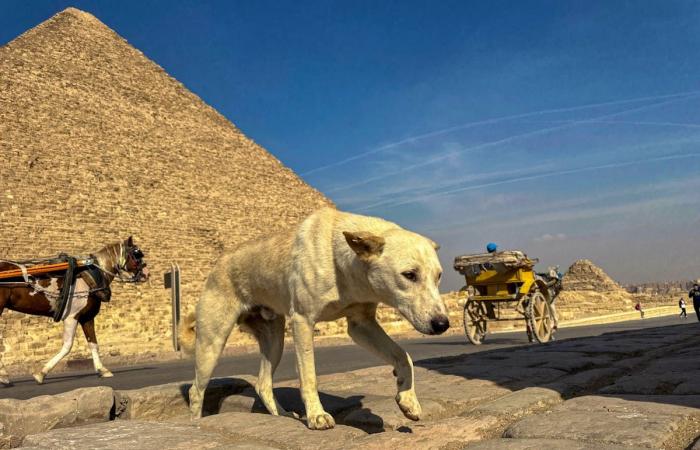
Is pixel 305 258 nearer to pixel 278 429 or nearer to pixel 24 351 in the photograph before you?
pixel 278 429

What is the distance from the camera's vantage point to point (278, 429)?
2.64m

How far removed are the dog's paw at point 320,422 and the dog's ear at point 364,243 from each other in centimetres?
72

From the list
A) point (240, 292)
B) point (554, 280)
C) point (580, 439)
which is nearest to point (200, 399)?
point (240, 292)

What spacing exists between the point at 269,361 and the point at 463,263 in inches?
295

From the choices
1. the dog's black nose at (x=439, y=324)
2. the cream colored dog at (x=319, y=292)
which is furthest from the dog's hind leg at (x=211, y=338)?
the dog's black nose at (x=439, y=324)

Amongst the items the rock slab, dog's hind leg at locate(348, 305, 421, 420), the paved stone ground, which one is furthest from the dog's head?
the rock slab

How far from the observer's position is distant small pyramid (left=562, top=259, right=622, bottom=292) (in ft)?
179

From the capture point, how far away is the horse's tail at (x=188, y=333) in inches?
157

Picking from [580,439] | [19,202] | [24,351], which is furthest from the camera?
[19,202]

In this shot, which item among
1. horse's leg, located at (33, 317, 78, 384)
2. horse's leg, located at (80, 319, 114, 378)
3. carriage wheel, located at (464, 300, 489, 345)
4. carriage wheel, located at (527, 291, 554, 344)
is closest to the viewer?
horse's leg, located at (33, 317, 78, 384)

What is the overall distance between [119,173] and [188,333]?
1714 inches

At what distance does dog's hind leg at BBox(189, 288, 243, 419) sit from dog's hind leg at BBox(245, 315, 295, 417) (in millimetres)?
223

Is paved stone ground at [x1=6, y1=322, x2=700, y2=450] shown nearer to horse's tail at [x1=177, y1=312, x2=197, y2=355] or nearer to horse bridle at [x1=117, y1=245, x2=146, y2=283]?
horse's tail at [x1=177, y1=312, x2=197, y2=355]

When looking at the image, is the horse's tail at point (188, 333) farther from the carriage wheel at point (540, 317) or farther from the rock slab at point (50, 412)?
the carriage wheel at point (540, 317)
